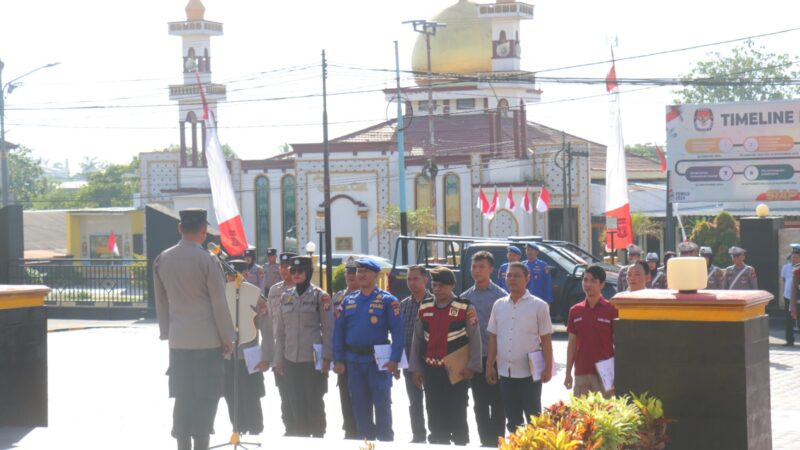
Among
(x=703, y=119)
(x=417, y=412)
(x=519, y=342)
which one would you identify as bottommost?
(x=417, y=412)

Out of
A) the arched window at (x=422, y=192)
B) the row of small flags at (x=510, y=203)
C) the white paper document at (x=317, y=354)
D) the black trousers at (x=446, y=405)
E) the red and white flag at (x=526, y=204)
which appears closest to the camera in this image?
the black trousers at (x=446, y=405)

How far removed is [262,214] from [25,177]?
63002 millimetres

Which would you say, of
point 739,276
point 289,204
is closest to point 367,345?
point 739,276

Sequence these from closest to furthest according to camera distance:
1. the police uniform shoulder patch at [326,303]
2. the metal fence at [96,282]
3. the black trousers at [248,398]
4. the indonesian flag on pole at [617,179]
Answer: the police uniform shoulder patch at [326,303]
the black trousers at [248,398]
the indonesian flag on pole at [617,179]
the metal fence at [96,282]

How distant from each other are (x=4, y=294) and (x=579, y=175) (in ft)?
131

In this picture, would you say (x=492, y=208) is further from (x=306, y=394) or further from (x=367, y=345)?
(x=367, y=345)

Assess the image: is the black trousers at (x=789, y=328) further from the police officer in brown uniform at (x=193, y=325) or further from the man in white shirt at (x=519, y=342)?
the police officer in brown uniform at (x=193, y=325)

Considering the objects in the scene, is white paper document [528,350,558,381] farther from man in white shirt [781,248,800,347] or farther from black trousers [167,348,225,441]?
man in white shirt [781,248,800,347]

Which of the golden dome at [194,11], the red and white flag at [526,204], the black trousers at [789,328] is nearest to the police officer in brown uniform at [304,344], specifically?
the black trousers at [789,328]

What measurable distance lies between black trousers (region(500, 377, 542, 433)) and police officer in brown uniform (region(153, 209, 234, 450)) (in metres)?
2.40

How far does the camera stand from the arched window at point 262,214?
56.0 m

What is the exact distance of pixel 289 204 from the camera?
5556 cm

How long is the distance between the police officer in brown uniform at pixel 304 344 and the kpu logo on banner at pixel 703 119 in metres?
19.0

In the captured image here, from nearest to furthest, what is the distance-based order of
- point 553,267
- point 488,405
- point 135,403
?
point 488,405
point 135,403
point 553,267
